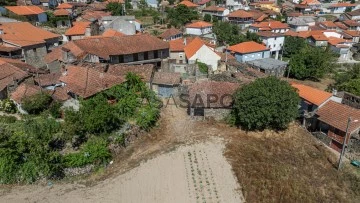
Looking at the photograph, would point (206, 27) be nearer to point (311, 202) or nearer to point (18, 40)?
point (18, 40)

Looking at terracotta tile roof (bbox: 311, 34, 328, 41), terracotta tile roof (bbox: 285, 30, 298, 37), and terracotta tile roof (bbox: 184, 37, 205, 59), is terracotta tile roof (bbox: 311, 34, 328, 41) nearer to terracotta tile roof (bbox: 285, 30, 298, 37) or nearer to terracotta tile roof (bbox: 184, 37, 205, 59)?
terracotta tile roof (bbox: 285, 30, 298, 37)

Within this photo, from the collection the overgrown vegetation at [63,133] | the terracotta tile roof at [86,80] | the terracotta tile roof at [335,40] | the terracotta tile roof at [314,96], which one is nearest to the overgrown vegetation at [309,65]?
the terracotta tile roof at [314,96]

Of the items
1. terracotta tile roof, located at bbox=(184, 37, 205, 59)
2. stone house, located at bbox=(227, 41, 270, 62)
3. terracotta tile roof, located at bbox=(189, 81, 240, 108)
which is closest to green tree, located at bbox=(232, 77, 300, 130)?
terracotta tile roof, located at bbox=(189, 81, 240, 108)

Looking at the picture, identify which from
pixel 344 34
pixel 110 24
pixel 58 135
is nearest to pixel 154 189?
pixel 58 135

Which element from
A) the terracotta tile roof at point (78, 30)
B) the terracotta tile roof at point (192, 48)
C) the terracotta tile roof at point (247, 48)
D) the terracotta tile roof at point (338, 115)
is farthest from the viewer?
the terracotta tile roof at point (78, 30)

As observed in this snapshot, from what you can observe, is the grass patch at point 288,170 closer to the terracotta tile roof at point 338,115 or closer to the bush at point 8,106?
the terracotta tile roof at point 338,115

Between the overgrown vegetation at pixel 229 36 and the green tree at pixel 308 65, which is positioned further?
the overgrown vegetation at pixel 229 36
